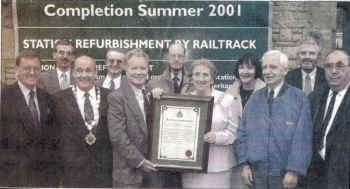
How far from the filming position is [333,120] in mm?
3908

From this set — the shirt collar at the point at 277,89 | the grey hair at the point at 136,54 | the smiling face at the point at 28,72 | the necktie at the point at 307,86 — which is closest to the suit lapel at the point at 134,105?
the grey hair at the point at 136,54

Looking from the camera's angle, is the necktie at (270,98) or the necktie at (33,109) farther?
the necktie at (33,109)

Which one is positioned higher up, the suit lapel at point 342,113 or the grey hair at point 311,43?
the grey hair at point 311,43

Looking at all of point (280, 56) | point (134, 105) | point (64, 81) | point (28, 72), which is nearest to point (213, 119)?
point (134, 105)

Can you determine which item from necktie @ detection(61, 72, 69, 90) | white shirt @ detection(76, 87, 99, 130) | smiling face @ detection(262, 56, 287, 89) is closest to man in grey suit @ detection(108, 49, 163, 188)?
white shirt @ detection(76, 87, 99, 130)

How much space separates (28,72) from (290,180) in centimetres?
270

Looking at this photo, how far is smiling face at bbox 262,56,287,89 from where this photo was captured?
391cm

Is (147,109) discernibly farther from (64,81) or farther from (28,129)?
(28,129)

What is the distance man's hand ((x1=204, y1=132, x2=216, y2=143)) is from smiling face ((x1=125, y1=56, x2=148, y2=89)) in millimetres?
768

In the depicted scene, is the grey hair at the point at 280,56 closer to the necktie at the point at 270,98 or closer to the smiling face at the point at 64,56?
the necktie at the point at 270,98

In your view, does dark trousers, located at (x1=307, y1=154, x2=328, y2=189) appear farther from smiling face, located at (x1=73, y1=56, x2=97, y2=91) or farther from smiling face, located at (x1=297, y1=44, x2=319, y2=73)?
smiling face, located at (x1=73, y1=56, x2=97, y2=91)

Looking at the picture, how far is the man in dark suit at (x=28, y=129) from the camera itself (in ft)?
13.1

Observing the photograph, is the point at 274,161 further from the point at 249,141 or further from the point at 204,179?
the point at 204,179

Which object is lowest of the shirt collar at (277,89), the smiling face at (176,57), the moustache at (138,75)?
the shirt collar at (277,89)
